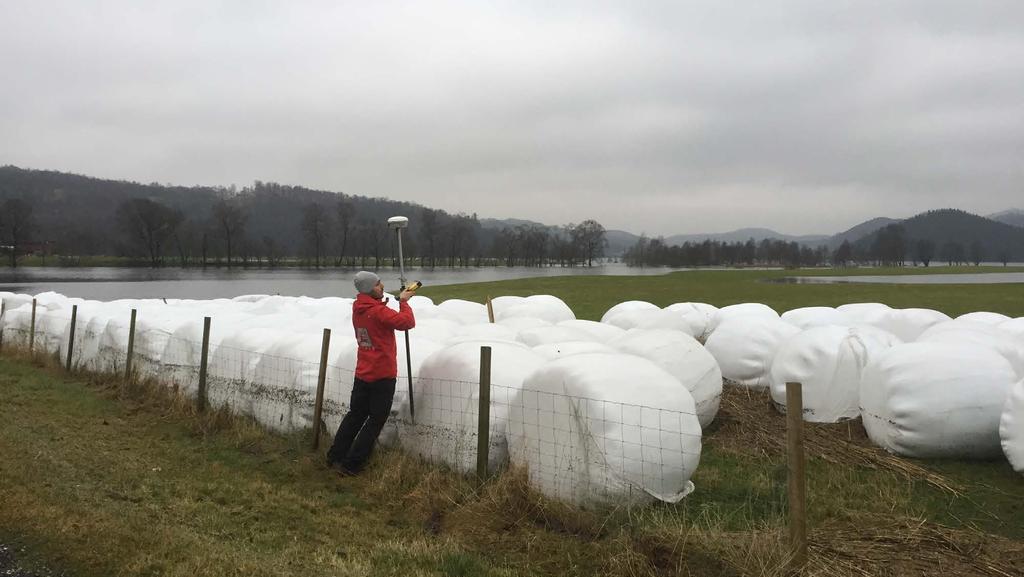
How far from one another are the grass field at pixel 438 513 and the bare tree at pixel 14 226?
112198mm

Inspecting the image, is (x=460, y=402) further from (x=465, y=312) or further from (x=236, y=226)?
(x=236, y=226)

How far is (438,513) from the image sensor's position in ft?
18.5

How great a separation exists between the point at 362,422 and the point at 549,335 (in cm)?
365

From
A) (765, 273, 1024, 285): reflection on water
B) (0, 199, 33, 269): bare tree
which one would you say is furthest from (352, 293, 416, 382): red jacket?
(0, 199, 33, 269): bare tree

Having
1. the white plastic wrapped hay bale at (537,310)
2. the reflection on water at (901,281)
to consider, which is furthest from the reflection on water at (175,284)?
the white plastic wrapped hay bale at (537,310)

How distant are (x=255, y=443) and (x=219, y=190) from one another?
591 feet

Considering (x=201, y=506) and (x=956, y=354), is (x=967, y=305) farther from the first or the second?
(x=201, y=506)

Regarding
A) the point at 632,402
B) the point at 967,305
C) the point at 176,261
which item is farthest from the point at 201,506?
the point at 176,261

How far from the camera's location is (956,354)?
24.3 feet

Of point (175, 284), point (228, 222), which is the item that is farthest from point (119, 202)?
point (175, 284)

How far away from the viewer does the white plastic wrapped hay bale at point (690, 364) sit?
8.16 m

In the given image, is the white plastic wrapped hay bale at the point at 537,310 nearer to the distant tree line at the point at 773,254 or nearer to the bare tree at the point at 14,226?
the bare tree at the point at 14,226

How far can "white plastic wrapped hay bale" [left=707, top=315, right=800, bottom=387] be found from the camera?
35.7 ft

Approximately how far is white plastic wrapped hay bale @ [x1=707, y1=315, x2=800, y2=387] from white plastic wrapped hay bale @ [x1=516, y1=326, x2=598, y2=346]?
2.76m
